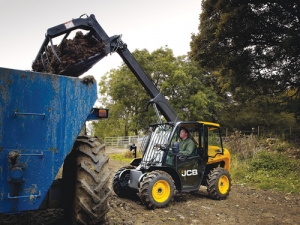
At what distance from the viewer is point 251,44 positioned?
12.2 metres

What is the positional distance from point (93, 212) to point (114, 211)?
2044mm

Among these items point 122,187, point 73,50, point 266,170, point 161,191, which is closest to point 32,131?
point 73,50

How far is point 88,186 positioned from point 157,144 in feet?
11.6

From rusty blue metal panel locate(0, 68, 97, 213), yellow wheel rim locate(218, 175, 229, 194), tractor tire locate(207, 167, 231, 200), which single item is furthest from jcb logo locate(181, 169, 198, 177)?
rusty blue metal panel locate(0, 68, 97, 213)

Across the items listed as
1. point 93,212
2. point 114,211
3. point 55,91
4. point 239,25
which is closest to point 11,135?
point 55,91

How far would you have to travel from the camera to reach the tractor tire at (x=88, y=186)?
3.61 meters

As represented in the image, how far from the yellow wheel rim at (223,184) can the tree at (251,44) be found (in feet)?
18.1

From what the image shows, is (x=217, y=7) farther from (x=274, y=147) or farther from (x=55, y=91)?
(x=55, y=91)

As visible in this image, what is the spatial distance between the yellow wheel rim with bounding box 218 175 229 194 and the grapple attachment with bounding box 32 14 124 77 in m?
4.47

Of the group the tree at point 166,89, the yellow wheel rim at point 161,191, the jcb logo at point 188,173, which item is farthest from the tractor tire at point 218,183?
the tree at point 166,89

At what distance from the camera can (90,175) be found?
367cm

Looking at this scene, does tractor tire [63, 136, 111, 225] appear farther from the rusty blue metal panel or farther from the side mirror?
the side mirror

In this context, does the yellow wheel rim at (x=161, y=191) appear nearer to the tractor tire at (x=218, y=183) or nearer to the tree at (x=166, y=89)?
the tractor tire at (x=218, y=183)

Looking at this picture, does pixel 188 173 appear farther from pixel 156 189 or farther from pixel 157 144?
pixel 156 189
